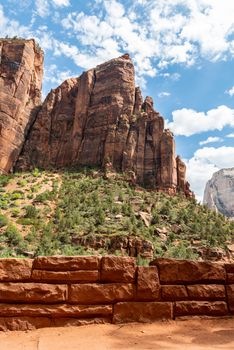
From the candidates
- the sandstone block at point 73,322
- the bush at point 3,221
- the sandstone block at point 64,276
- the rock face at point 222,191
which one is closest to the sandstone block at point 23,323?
the sandstone block at point 73,322

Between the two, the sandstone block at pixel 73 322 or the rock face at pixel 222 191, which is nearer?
the sandstone block at pixel 73 322

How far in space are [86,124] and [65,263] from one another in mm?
69940

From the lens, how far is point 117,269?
7.54 meters

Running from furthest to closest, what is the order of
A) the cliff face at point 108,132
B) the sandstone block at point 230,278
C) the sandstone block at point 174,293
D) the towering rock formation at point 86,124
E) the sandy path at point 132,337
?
the cliff face at point 108,132 < the towering rock formation at point 86,124 < the sandstone block at point 230,278 < the sandstone block at point 174,293 < the sandy path at point 132,337

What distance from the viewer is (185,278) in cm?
774

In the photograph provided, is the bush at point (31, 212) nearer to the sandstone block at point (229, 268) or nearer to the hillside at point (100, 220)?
the hillside at point (100, 220)

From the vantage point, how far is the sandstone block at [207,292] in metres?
7.64

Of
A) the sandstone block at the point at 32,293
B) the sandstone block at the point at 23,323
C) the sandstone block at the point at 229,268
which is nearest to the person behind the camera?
the sandstone block at the point at 23,323

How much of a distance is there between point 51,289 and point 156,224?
41860 millimetres

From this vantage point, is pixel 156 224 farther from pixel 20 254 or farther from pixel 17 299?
pixel 17 299

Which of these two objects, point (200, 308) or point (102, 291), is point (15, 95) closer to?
point (102, 291)

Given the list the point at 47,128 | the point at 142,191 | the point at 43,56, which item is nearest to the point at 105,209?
the point at 142,191

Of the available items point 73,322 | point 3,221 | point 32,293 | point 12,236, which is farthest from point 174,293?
point 3,221

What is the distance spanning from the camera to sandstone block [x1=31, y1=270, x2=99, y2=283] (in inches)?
286
